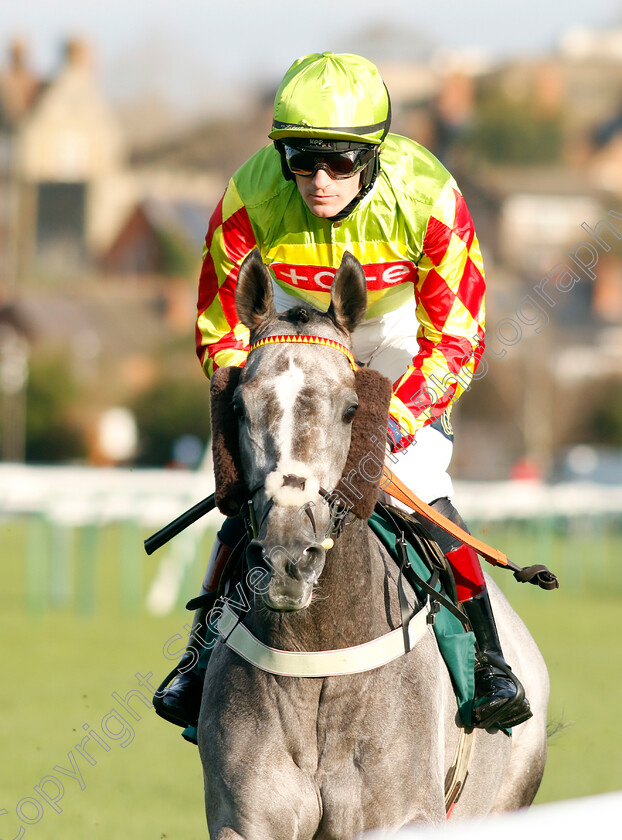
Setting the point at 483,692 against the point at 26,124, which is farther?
the point at 26,124

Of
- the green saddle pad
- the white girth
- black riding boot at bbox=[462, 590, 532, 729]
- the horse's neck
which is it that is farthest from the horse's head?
black riding boot at bbox=[462, 590, 532, 729]

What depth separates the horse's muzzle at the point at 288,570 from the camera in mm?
3074

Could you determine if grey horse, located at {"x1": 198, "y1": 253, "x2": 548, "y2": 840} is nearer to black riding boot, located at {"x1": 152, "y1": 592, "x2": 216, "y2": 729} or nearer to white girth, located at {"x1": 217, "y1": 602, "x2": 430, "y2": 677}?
white girth, located at {"x1": 217, "y1": 602, "x2": 430, "y2": 677}

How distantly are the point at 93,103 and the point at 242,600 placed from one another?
67.1 metres

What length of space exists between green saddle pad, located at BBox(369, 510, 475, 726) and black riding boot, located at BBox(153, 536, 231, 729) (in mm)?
496

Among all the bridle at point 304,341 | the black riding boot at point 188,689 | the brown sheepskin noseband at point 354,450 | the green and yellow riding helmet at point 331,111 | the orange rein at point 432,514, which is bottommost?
the black riding boot at point 188,689

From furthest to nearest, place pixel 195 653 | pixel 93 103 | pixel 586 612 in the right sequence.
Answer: pixel 93 103 → pixel 586 612 → pixel 195 653

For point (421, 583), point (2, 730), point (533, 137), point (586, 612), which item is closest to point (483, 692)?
point (421, 583)

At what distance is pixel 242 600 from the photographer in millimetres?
3717

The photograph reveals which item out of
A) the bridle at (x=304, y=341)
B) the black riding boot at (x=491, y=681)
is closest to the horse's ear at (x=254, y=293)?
the bridle at (x=304, y=341)

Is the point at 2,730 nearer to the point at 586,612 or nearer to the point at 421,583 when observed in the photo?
the point at 421,583

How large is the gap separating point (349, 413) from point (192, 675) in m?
1.17

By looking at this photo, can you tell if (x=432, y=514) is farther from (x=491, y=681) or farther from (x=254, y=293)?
(x=254, y=293)

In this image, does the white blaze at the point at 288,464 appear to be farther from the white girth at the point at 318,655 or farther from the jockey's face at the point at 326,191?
the jockey's face at the point at 326,191
